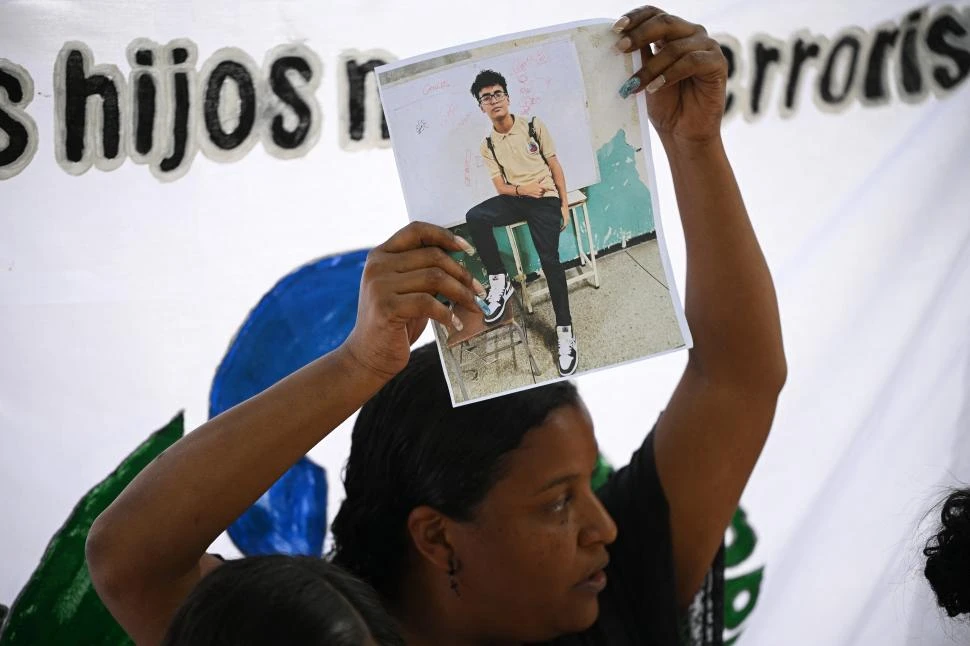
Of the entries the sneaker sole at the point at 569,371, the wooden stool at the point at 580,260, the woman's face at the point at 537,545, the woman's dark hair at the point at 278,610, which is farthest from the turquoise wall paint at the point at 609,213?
the woman's dark hair at the point at 278,610

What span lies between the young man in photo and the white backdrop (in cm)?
44

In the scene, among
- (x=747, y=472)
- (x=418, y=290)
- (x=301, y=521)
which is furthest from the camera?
(x=301, y=521)

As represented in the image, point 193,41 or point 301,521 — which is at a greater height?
point 193,41

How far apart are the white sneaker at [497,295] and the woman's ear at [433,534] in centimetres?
27

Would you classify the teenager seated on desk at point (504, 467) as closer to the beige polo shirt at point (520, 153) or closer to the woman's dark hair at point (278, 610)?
the beige polo shirt at point (520, 153)

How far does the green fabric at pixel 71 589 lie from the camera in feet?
4.72

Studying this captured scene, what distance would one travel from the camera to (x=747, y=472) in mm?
1435

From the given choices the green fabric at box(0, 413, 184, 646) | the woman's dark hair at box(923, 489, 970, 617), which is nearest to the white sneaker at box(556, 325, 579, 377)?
the woman's dark hair at box(923, 489, 970, 617)

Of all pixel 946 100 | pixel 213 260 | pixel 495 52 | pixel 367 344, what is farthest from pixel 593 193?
pixel 946 100

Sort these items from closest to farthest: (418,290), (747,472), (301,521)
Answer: (418,290), (747,472), (301,521)

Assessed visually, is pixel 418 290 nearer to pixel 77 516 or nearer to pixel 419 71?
pixel 419 71

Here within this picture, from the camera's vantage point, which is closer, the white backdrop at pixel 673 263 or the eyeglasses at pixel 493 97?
the eyeglasses at pixel 493 97

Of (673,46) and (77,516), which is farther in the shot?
(77,516)

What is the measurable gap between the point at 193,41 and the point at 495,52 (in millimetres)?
555
